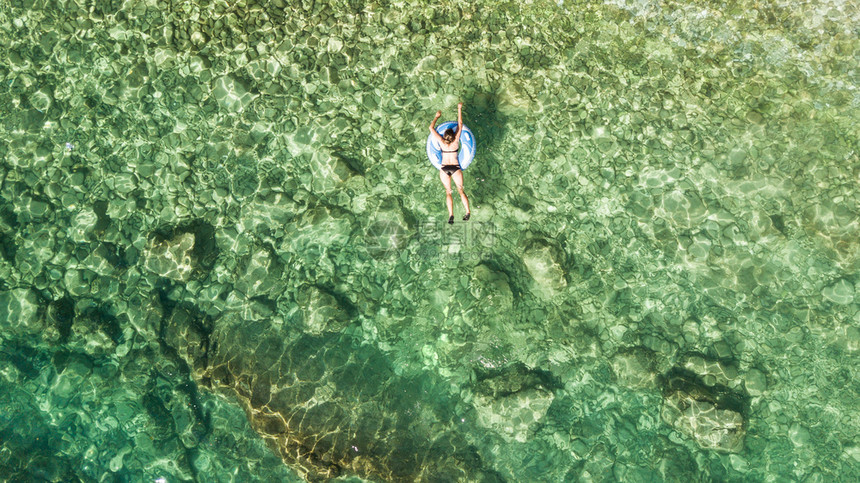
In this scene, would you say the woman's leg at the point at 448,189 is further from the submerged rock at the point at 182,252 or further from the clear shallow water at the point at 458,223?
the submerged rock at the point at 182,252

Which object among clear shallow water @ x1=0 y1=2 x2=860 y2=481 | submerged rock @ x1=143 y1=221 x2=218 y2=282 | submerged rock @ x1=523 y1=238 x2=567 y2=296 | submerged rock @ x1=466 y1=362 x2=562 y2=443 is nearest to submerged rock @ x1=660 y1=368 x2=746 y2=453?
clear shallow water @ x1=0 y1=2 x2=860 y2=481

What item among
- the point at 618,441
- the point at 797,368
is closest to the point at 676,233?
the point at 797,368

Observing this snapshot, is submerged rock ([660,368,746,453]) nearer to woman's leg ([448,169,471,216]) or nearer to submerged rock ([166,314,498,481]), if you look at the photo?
submerged rock ([166,314,498,481])

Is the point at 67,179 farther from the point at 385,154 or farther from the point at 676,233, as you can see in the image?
the point at 676,233

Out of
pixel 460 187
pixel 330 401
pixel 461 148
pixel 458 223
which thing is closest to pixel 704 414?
pixel 458 223

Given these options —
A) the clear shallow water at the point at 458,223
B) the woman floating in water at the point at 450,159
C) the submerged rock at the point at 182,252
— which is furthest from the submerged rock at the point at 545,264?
the submerged rock at the point at 182,252

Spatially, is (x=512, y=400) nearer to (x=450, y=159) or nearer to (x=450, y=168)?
(x=450, y=168)

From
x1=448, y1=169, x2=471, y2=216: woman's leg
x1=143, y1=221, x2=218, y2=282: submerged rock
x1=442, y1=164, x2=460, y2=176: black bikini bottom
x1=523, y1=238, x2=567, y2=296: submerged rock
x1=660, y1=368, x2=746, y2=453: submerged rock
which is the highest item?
x1=442, y1=164, x2=460, y2=176: black bikini bottom
